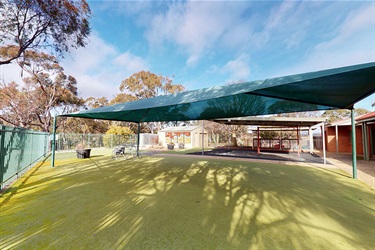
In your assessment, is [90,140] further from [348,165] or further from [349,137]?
[349,137]

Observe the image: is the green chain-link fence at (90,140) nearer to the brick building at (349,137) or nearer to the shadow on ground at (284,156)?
the shadow on ground at (284,156)

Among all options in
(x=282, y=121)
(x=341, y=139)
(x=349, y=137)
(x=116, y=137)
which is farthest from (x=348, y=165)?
(x=116, y=137)

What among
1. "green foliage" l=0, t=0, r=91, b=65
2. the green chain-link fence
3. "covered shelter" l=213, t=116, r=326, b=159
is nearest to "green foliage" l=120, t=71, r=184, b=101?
the green chain-link fence

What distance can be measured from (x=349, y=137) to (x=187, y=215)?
53.8 feet

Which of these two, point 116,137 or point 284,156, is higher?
point 116,137

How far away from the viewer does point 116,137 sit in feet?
59.7

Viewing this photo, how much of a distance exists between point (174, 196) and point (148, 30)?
43.2 ft

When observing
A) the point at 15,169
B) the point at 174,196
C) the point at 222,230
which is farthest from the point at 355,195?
the point at 15,169

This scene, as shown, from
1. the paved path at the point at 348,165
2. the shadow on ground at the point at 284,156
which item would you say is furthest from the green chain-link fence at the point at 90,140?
the paved path at the point at 348,165

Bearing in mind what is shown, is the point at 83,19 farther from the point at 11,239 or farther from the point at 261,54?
the point at 261,54

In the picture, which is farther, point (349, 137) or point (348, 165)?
point (349, 137)

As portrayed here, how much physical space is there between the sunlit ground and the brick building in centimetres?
660

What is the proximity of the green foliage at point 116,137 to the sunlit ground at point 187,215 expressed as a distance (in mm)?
13475

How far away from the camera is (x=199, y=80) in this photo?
2638 cm
